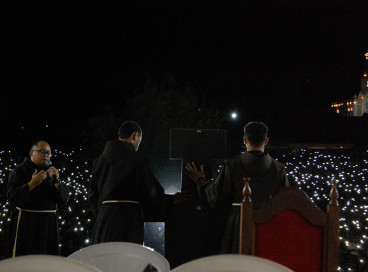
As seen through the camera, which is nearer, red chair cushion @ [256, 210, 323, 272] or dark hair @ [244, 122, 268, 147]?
red chair cushion @ [256, 210, 323, 272]

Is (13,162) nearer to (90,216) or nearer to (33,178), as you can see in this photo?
(90,216)

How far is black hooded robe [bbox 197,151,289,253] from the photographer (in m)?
2.74

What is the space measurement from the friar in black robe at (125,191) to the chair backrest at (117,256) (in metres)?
1.11

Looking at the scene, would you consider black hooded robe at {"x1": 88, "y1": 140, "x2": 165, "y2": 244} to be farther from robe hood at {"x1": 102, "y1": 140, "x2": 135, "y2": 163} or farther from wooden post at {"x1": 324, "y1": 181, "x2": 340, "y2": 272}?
wooden post at {"x1": 324, "y1": 181, "x2": 340, "y2": 272}

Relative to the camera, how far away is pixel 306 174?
10344 mm

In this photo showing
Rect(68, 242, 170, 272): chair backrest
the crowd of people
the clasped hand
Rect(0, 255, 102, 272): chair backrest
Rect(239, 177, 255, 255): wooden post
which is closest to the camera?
Rect(0, 255, 102, 272): chair backrest

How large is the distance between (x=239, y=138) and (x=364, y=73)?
2181 inches

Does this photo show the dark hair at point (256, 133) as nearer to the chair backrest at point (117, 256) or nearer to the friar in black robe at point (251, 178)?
the friar in black robe at point (251, 178)

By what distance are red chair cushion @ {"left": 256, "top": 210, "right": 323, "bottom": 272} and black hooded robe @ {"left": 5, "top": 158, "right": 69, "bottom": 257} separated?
1975mm

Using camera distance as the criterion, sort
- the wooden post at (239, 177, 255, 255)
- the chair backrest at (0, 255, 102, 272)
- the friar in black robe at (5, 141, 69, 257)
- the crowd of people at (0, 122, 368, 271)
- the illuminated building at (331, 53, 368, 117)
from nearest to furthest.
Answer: the chair backrest at (0, 255, 102, 272) → the wooden post at (239, 177, 255, 255) → the friar in black robe at (5, 141, 69, 257) → the crowd of people at (0, 122, 368, 271) → the illuminated building at (331, 53, 368, 117)

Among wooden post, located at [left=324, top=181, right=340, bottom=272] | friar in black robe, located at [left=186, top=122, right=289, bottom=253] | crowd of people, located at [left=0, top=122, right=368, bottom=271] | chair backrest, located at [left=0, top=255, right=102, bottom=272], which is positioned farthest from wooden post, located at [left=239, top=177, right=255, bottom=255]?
crowd of people, located at [left=0, top=122, right=368, bottom=271]

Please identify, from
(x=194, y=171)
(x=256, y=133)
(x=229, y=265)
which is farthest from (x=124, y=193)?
(x=229, y=265)

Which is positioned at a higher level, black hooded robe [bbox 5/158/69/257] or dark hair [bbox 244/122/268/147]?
dark hair [bbox 244/122/268/147]

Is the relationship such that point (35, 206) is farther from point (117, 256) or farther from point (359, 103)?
point (359, 103)
